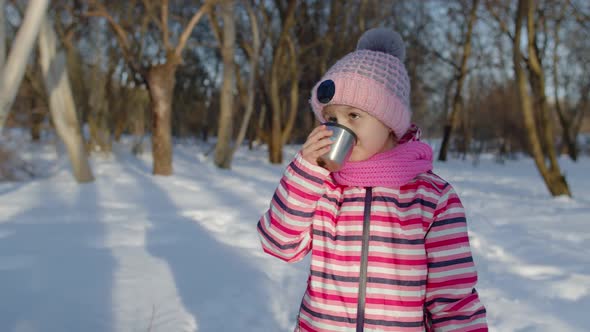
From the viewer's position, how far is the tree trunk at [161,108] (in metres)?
7.98

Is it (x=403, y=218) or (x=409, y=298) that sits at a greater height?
(x=403, y=218)

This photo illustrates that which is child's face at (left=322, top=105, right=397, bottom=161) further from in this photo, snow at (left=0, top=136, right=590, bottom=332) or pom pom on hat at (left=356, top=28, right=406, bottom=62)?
snow at (left=0, top=136, right=590, bottom=332)

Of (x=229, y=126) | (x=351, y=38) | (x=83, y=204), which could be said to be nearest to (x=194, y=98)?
(x=351, y=38)

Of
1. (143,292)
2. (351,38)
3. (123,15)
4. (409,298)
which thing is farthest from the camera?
(351,38)

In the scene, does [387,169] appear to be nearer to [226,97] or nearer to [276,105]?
[226,97]

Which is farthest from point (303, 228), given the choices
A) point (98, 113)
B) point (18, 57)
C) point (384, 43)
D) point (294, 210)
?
point (98, 113)

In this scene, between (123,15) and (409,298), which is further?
(123,15)

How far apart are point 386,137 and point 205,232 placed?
3285 millimetres

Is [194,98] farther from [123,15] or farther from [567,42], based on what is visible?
[567,42]

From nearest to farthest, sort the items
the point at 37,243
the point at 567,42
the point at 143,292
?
the point at 143,292
the point at 37,243
the point at 567,42

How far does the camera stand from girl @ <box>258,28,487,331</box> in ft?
4.32

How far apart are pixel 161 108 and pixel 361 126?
7.20 meters

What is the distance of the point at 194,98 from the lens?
83.3 ft

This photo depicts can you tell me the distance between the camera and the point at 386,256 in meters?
1.35
